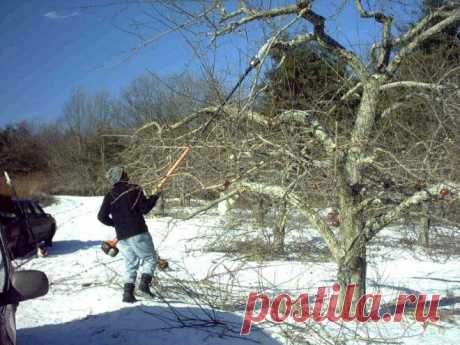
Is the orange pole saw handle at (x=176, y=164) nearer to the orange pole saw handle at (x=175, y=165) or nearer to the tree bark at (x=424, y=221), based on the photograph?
the orange pole saw handle at (x=175, y=165)

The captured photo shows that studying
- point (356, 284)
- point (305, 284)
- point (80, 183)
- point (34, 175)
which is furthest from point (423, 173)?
point (80, 183)

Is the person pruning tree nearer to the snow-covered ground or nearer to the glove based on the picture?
the snow-covered ground

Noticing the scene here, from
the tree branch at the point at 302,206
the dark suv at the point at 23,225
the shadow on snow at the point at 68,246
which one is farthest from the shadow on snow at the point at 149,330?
A: the shadow on snow at the point at 68,246

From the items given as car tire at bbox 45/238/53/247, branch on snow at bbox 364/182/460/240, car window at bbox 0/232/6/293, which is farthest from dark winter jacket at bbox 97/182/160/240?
car tire at bbox 45/238/53/247

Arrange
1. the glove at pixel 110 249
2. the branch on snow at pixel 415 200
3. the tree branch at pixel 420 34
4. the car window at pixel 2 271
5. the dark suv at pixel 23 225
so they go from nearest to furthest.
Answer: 1. the car window at pixel 2 271
2. the branch on snow at pixel 415 200
3. the tree branch at pixel 420 34
4. the glove at pixel 110 249
5. the dark suv at pixel 23 225

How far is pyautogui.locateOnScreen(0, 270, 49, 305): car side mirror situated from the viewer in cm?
247

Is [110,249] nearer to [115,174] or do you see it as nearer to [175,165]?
[115,174]

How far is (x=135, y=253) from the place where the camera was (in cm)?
547

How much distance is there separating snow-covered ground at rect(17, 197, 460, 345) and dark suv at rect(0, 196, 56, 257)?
408mm

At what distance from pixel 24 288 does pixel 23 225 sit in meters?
7.20

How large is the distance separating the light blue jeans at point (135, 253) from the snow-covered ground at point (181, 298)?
188 millimetres

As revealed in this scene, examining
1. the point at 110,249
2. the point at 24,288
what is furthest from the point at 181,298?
the point at 24,288

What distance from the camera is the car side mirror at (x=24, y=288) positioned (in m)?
2.47

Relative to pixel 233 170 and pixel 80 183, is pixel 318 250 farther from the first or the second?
pixel 80 183
